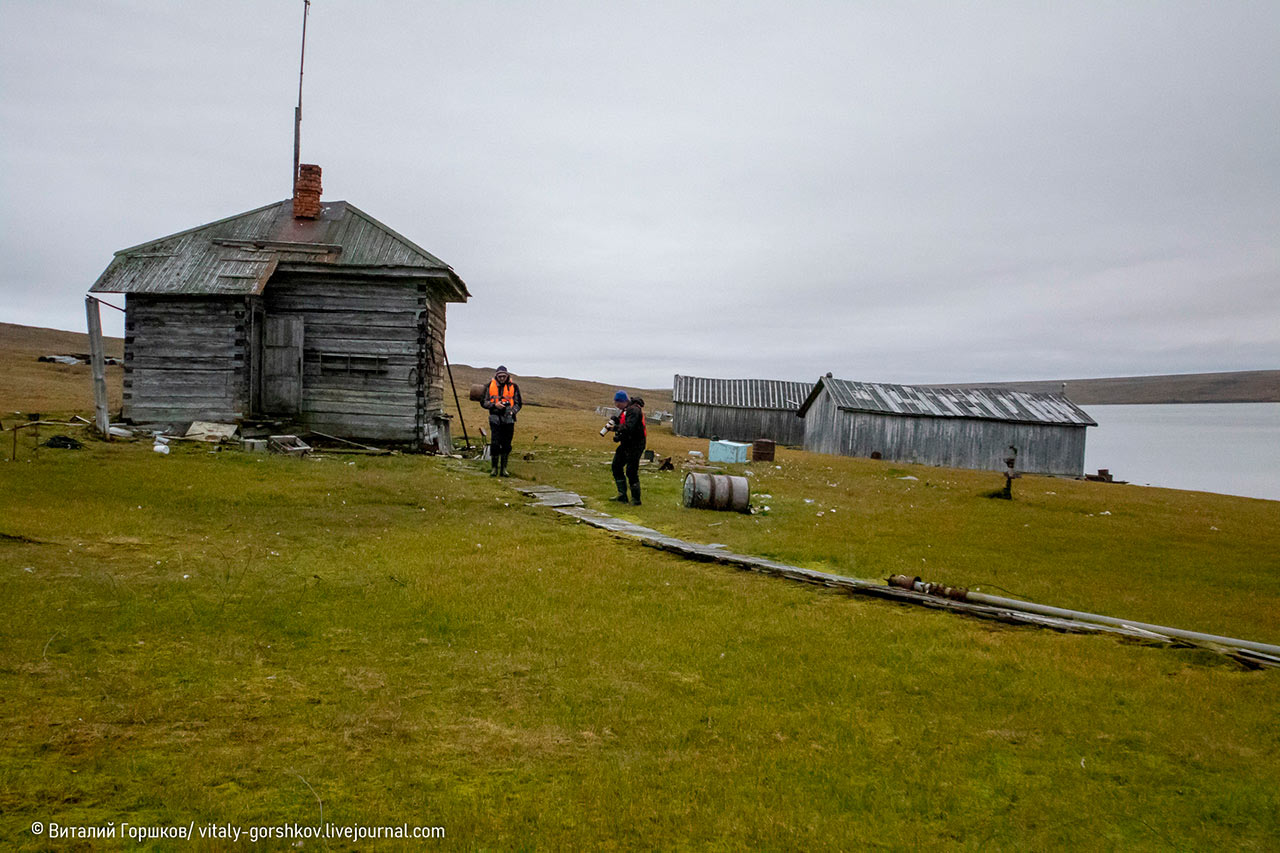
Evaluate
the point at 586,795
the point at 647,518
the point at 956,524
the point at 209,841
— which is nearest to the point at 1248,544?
the point at 956,524

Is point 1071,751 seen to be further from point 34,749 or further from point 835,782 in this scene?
point 34,749

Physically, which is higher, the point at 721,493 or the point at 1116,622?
the point at 721,493

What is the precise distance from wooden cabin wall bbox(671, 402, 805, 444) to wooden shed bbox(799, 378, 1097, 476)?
732 cm

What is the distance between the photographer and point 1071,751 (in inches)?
167

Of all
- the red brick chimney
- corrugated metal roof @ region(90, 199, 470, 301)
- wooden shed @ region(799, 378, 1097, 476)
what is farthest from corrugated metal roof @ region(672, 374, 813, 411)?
the red brick chimney

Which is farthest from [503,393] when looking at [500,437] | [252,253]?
[252,253]

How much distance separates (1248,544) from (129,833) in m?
15.9

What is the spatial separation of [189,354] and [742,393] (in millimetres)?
33454

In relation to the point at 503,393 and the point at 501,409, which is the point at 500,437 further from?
the point at 503,393

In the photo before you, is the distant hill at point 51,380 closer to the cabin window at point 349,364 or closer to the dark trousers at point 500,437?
the cabin window at point 349,364

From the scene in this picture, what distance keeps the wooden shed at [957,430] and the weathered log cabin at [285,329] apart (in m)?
23.3

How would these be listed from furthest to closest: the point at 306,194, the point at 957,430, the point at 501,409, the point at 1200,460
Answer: the point at 1200,460 < the point at 957,430 < the point at 306,194 < the point at 501,409

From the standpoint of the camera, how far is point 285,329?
18.9 meters

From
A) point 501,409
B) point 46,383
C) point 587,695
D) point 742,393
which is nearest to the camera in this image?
point 587,695
